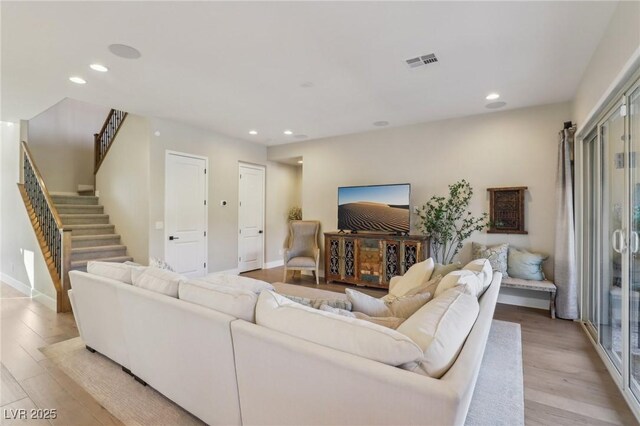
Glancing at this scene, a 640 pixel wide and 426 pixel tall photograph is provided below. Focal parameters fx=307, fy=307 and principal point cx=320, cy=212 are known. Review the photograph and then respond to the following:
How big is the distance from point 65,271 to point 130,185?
164 centimetres

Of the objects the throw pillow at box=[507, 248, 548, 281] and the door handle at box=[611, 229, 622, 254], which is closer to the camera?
the door handle at box=[611, 229, 622, 254]

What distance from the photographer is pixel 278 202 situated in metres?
7.16

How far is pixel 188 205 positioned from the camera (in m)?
5.25

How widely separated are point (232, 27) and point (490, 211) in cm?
402

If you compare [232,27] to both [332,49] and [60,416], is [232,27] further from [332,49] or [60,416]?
[60,416]

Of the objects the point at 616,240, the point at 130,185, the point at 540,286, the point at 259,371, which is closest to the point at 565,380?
the point at 616,240

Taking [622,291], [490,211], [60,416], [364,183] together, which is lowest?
[60,416]

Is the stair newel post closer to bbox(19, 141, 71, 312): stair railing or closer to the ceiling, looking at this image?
bbox(19, 141, 71, 312): stair railing

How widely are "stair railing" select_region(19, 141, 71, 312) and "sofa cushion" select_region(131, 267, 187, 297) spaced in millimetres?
2458

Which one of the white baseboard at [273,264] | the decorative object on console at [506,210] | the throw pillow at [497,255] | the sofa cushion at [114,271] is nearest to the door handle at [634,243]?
the throw pillow at [497,255]

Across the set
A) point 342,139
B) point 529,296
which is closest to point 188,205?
point 342,139

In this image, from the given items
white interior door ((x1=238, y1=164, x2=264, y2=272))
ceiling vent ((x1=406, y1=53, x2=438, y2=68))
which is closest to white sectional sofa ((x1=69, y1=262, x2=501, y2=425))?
ceiling vent ((x1=406, y1=53, x2=438, y2=68))

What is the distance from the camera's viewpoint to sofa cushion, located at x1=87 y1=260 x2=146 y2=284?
7.88 feet

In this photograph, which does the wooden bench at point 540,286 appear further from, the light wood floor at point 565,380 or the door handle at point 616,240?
the door handle at point 616,240
